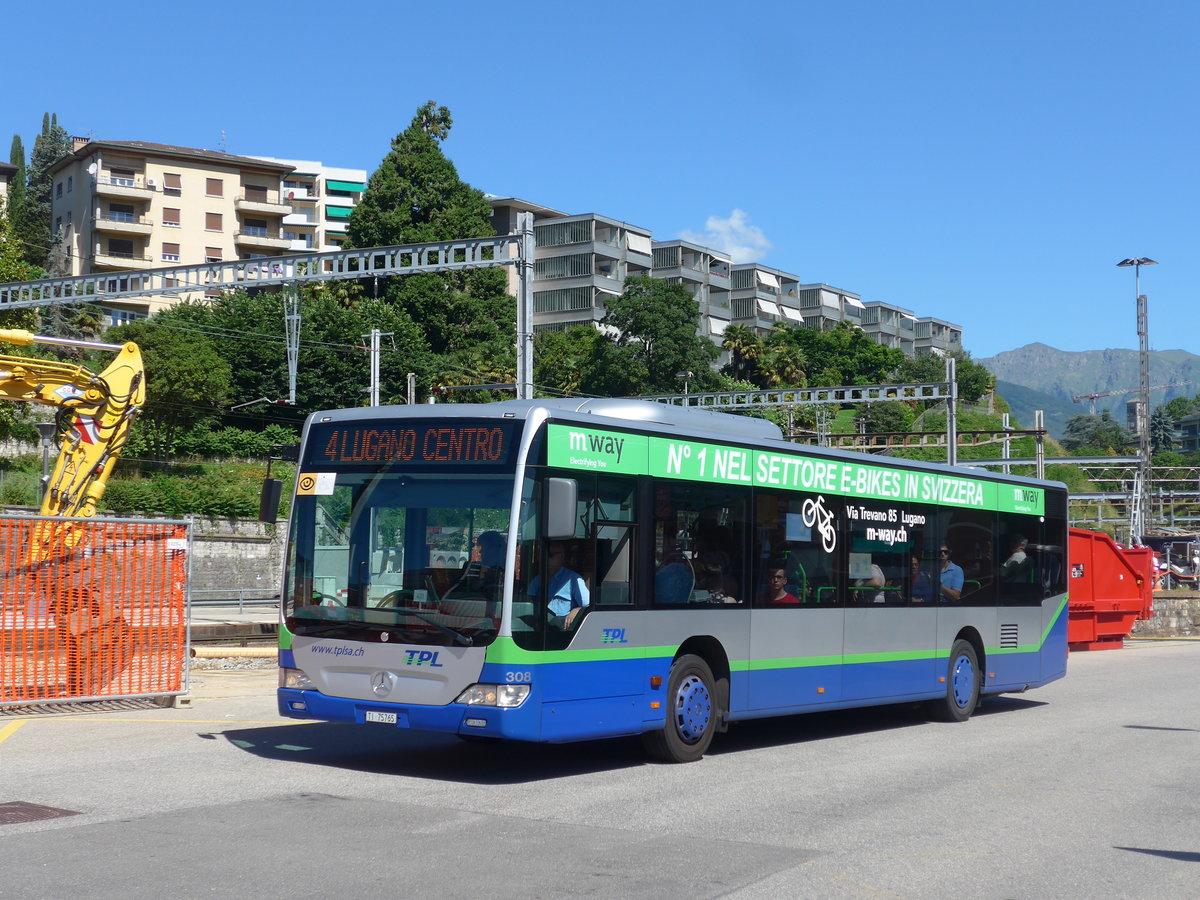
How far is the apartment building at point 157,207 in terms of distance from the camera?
86.9m

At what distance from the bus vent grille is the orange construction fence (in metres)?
9.70

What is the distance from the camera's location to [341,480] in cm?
1119

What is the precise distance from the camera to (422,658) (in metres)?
10.5

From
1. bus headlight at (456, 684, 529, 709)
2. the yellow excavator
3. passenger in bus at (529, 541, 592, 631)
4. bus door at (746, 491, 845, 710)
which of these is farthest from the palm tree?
bus headlight at (456, 684, 529, 709)

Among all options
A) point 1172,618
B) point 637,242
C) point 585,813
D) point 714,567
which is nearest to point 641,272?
point 637,242

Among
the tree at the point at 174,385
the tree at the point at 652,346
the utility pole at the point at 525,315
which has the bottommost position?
the utility pole at the point at 525,315

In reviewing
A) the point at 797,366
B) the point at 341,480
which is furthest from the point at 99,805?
the point at 797,366

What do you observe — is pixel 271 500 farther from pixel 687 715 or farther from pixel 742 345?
pixel 742 345

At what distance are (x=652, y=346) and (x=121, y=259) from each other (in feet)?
112

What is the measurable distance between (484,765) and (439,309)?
62695 mm

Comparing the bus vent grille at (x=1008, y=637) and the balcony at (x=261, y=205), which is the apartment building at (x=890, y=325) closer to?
the balcony at (x=261, y=205)

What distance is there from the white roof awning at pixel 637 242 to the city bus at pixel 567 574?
104m

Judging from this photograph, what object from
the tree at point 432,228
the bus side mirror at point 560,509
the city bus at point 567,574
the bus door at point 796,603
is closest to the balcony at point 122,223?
the tree at point 432,228

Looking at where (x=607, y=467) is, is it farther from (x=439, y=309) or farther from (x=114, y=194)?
(x=114, y=194)
